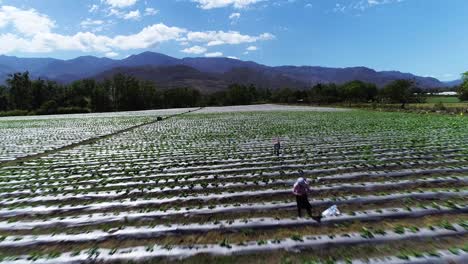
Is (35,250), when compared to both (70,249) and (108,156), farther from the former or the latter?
(108,156)

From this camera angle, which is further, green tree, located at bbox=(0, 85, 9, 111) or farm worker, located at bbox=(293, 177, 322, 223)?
green tree, located at bbox=(0, 85, 9, 111)

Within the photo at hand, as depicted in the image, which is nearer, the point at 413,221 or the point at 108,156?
the point at 413,221

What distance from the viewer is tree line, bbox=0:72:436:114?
100875mm

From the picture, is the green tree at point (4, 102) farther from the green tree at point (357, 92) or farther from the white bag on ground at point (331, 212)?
the white bag on ground at point (331, 212)

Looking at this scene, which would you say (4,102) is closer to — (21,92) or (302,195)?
(21,92)

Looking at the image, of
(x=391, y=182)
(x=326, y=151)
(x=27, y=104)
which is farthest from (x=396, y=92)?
(x=27, y=104)

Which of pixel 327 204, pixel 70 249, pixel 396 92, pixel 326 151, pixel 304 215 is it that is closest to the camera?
pixel 70 249

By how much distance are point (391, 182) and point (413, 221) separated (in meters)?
3.36

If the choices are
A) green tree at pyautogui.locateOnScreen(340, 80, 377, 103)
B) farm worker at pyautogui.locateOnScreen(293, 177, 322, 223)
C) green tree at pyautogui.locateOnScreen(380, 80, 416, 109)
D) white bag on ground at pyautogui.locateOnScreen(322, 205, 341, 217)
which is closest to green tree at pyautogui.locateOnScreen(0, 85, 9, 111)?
green tree at pyautogui.locateOnScreen(380, 80, 416, 109)

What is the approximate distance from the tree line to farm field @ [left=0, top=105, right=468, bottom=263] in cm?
7726

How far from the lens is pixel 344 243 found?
704 centimetres

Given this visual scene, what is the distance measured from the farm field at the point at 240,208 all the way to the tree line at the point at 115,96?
77255 mm

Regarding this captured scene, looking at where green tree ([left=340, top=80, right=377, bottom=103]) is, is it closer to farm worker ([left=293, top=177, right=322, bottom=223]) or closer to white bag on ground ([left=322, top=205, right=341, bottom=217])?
white bag on ground ([left=322, top=205, right=341, bottom=217])

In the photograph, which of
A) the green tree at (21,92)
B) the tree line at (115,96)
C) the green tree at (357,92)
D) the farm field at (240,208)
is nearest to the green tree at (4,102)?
the tree line at (115,96)
